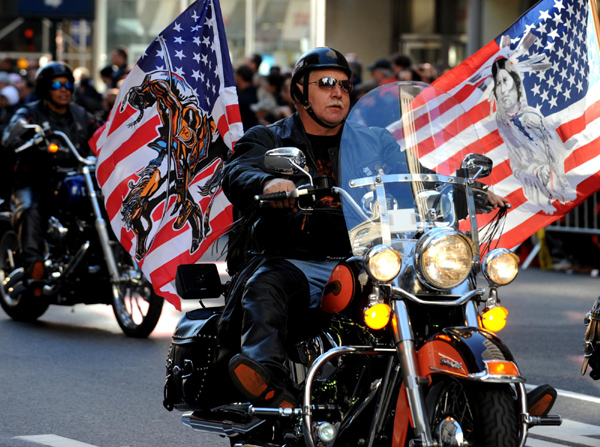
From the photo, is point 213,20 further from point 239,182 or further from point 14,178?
point 14,178

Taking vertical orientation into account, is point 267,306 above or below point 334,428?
above

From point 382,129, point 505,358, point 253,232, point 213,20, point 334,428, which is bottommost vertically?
point 334,428

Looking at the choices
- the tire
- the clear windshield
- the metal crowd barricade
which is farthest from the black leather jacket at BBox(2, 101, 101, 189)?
the metal crowd barricade

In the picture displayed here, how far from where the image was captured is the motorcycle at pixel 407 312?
14.3 ft

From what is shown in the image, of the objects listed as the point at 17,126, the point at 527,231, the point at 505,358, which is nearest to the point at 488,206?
the point at 505,358

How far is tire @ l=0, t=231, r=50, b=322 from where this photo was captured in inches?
423

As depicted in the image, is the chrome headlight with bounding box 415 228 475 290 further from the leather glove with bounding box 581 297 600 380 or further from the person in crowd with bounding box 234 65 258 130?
the person in crowd with bounding box 234 65 258 130

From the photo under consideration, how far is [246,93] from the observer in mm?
17125

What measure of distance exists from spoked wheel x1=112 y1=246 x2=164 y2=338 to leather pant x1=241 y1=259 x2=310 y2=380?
4.60 m

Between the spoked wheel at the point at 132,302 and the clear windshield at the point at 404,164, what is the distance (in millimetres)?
5023

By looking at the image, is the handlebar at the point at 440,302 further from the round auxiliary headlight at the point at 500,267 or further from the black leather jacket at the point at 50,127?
the black leather jacket at the point at 50,127

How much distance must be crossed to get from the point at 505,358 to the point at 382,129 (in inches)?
43.9

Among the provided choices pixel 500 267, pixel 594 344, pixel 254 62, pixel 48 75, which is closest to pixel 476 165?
pixel 500 267

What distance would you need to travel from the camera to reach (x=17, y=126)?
10.7 m
